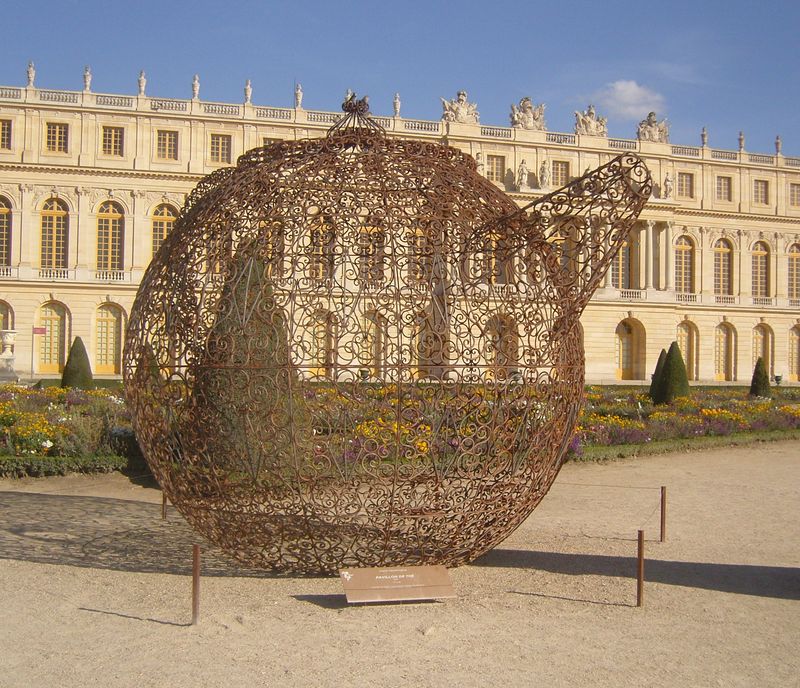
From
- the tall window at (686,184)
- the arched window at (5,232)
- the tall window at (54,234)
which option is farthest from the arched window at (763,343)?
the arched window at (5,232)

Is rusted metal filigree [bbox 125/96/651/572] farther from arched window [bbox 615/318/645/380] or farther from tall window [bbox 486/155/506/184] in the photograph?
arched window [bbox 615/318/645/380]

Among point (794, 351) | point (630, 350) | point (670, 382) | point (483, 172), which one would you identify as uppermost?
point (483, 172)

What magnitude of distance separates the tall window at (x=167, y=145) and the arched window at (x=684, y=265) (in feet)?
83.9

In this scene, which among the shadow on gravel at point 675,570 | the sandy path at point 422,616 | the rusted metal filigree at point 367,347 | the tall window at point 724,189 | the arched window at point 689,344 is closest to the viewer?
the sandy path at point 422,616

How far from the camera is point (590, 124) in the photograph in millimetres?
41375

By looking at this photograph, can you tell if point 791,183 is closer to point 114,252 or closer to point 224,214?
point 114,252

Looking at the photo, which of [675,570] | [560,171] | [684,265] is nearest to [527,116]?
[560,171]

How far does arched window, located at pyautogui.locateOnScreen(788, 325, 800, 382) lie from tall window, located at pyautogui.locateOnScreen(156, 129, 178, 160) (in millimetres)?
33267

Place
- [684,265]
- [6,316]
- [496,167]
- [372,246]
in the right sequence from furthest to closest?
1. [684,265]
2. [496,167]
3. [6,316]
4. [372,246]

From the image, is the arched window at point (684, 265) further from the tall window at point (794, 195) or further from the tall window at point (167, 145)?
the tall window at point (167, 145)

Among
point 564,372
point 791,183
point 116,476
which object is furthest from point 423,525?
point 791,183

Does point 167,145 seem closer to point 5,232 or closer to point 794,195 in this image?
point 5,232

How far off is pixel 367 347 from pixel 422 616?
175 cm

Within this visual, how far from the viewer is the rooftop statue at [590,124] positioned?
4131 cm
